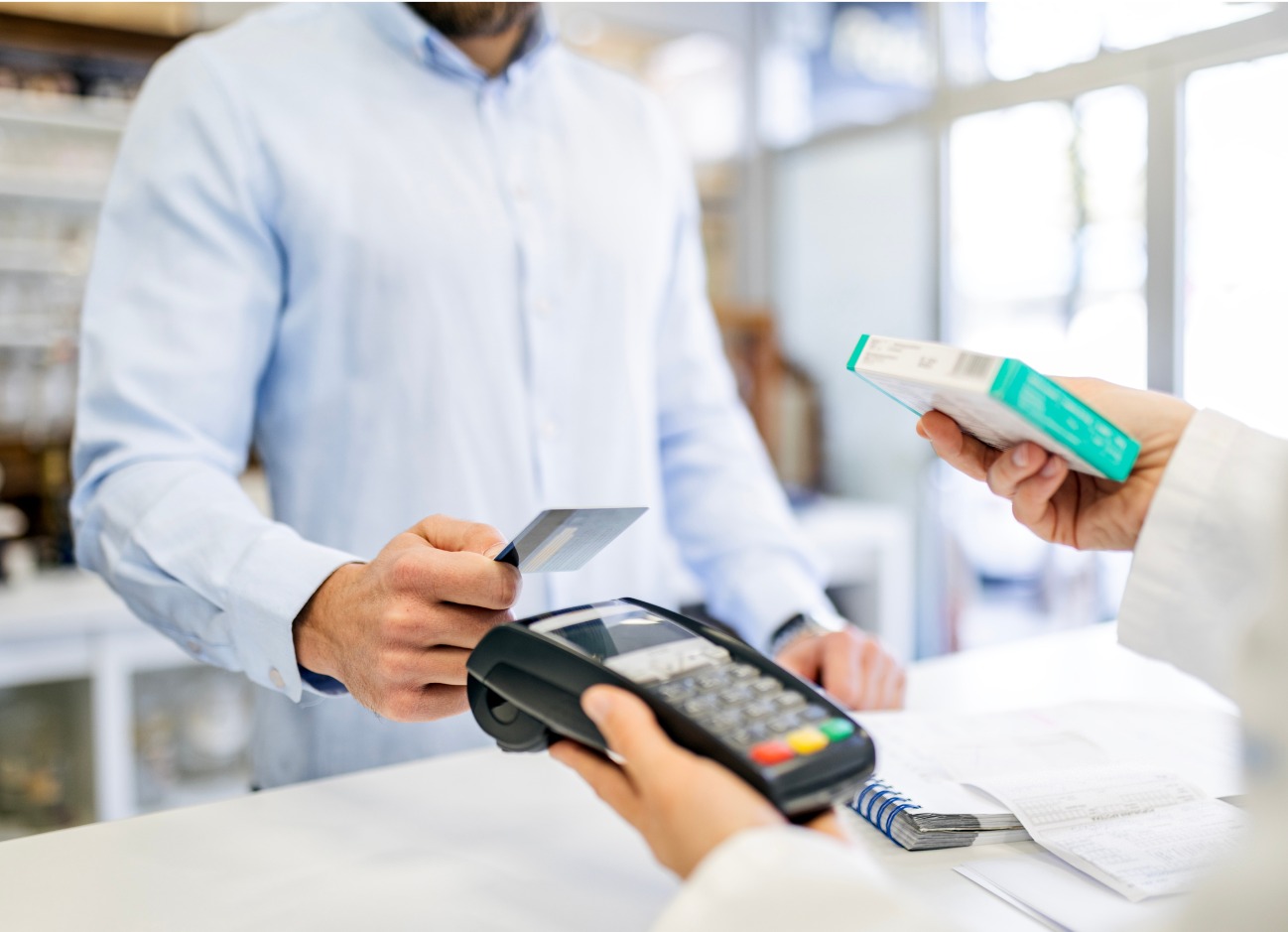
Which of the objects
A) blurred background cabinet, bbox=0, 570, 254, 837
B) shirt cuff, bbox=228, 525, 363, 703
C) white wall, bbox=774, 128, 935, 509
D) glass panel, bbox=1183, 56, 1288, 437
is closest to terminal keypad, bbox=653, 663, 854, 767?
shirt cuff, bbox=228, 525, 363, 703

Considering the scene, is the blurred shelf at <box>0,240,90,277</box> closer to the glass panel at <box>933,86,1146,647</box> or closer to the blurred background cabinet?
the blurred background cabinet

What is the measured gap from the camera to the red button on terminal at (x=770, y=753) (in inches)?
18.3

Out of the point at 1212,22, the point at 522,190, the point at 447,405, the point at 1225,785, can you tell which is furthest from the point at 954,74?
the point at 1225,785

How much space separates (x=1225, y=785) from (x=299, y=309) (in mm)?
929

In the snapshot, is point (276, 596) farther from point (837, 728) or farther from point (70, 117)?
point (70, 117)

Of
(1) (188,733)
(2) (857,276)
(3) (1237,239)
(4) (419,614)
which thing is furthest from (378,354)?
(2) (857,276)

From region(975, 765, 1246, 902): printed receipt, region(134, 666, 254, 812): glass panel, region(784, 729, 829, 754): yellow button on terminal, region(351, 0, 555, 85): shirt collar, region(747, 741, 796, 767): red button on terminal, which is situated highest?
region(351, 0, 555, 85): shirt collar

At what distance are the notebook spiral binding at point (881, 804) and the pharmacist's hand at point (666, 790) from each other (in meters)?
0.19

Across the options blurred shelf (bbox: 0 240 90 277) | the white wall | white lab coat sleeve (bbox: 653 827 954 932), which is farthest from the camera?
the white wall

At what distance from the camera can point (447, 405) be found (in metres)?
1.03

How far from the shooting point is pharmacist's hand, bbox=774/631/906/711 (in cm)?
88

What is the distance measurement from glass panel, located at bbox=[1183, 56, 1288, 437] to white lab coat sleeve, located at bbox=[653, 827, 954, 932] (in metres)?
1.97

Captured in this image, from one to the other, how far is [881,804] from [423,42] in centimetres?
90

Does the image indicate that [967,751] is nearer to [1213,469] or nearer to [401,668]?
[1213,469]
